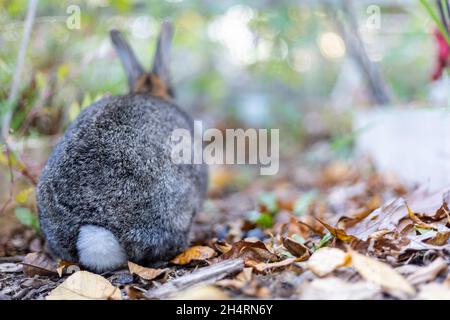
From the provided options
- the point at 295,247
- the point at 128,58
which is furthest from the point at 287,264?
the point at 128,58

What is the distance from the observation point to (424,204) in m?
2.76

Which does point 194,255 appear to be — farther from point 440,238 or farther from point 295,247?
point 440,238

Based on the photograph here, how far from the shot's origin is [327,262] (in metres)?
1.97

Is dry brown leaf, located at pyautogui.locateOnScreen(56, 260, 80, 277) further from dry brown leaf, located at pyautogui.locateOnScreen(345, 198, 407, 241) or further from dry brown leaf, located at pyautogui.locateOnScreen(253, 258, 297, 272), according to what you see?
dry brown leaf, located at pyautogui.locateOnScreen(345, 198, 407, 241)

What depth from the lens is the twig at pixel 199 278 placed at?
2033 millimetres

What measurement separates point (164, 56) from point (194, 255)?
199 centimetres

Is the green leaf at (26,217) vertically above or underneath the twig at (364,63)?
underneath

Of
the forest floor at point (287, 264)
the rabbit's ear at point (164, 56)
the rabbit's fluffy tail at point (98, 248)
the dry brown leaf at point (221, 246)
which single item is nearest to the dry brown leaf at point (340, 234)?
the forest floor at point (287, 264)

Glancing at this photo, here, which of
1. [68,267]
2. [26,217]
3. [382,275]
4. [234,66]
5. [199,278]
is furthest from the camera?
[234,66]

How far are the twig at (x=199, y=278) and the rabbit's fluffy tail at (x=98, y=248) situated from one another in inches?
19.2

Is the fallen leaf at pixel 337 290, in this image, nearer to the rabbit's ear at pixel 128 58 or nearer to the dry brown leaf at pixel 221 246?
the dry brown leaf at pixel 221 246

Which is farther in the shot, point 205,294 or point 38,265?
point 38,265

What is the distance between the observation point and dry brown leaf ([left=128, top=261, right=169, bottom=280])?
93.9 inches

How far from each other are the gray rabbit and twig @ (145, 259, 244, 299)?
515 millimetres
